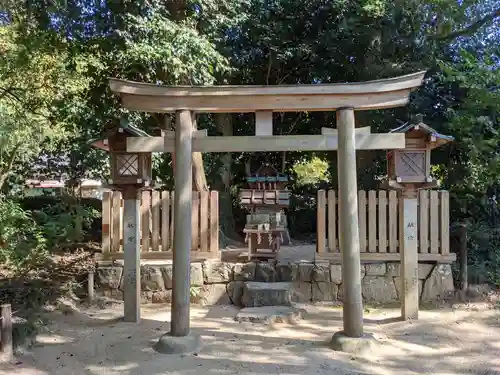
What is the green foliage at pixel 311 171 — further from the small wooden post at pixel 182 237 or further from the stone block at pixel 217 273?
the small wooden post at pixel 182 237

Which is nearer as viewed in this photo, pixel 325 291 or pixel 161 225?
pixel 325 291

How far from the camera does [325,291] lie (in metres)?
7.30

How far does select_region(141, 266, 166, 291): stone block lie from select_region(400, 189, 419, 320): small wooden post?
3964 millimetres

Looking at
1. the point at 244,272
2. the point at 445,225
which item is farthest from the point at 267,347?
the point at 445,225

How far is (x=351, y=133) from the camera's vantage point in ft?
16.7

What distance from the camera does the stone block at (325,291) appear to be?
7.29m

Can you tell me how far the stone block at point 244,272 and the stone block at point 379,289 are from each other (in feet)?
6.23

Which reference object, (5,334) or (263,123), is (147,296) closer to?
(5,334)

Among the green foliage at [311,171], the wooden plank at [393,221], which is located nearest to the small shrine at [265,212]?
the wooden plank at [393,221]

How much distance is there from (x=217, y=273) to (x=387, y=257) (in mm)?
2935

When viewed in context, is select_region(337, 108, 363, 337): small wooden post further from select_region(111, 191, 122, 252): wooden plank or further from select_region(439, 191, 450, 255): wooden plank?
select_region(111, 191, 122, 252): wooden plank

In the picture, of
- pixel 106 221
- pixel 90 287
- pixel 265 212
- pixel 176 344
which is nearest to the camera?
pixel 176 344

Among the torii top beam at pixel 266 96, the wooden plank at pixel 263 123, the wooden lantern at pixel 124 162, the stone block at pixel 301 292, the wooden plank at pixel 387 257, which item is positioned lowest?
the stone block at pixel 301 292

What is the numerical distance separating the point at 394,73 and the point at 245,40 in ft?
12.9
